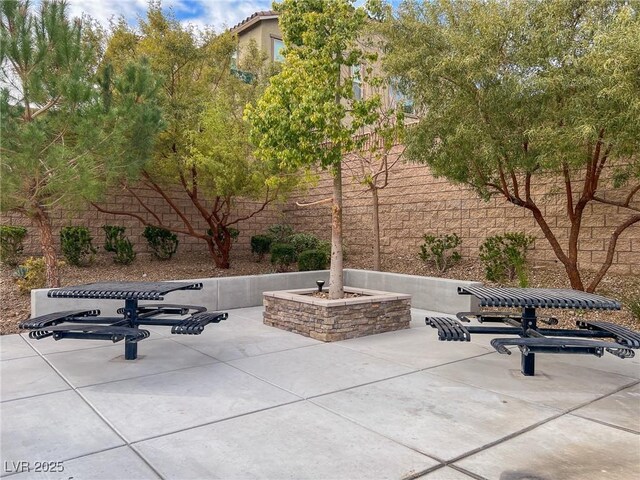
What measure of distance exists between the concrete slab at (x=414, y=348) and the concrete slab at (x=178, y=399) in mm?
1775

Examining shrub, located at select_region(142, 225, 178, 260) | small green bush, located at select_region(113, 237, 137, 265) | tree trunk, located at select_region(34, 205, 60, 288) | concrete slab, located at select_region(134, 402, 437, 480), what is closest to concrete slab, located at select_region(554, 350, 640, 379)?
concrete slab, located at select_region(134, 402, 437, 480)

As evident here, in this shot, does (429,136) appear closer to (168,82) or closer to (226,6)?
(168,82)

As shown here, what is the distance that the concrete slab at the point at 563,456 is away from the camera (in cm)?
278

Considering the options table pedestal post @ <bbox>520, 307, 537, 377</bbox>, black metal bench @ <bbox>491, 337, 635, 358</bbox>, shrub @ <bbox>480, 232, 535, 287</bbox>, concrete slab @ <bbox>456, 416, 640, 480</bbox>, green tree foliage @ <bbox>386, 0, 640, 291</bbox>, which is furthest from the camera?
shrub @ <bbox>480, 232, 535, 287</bbox>

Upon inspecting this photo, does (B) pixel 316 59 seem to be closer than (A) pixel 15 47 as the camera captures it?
No

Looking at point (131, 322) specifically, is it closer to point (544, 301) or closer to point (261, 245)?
point (544, 301)

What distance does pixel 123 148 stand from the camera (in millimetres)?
7574

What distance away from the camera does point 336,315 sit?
6289mm

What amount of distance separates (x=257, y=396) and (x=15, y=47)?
587 cm

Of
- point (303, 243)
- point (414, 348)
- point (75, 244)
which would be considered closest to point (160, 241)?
point (75, 244)

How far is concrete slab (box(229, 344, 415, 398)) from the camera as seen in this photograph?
4395 mm

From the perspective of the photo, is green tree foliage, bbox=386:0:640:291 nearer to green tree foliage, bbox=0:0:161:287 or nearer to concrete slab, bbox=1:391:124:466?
green tree foliage, bbox=0:0:161:287

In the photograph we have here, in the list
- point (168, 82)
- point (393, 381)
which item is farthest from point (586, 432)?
point (168, 82)

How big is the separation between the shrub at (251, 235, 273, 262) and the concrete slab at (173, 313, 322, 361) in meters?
5.46
